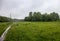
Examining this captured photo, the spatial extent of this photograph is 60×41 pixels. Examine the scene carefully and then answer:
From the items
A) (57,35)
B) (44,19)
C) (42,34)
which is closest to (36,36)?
(42,34)

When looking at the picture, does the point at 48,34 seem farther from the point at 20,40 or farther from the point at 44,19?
the point at 44,19

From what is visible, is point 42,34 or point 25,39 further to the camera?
point 42,34

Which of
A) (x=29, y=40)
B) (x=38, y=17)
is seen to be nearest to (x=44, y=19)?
(x=38, y=17)

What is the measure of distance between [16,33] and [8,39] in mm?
7706

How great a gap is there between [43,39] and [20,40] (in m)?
6.37

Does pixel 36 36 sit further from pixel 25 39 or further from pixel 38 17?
pixel 38 17

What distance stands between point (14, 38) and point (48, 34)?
430 inches

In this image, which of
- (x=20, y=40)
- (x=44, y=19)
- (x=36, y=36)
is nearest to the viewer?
(x=20, y=40)

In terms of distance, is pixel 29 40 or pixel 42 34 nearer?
pixel 29 40

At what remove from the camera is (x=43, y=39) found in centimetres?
4806

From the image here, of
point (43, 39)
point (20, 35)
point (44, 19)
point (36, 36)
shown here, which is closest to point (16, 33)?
point (20, 35)

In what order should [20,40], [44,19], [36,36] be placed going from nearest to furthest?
[20,40] → [36,36] → [44,19]

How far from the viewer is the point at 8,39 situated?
4731cm

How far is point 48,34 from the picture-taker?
53.4m
